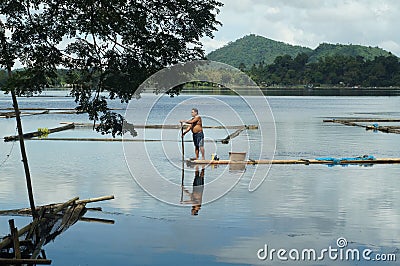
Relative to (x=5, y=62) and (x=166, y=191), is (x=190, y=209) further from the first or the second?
(x=5, y=62)

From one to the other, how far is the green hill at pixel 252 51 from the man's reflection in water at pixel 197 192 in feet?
382

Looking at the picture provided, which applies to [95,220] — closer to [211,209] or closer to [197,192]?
[211,209]

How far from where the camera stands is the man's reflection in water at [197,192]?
13.0m

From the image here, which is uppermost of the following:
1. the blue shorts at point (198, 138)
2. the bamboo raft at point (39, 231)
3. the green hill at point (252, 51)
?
the green hill at point (252, 51)

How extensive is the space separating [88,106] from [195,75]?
5.20 ft

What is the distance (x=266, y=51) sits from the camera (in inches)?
6417

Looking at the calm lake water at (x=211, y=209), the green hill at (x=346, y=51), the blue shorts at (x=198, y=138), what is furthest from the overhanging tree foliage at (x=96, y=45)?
the green hill at (x=346, y=51)

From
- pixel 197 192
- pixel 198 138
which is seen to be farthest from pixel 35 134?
pixel 197 192

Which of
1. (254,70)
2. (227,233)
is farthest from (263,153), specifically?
(254,70)

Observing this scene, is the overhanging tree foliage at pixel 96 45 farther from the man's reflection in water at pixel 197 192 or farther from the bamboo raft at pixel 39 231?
the man's reflection in water at pixel 197 192

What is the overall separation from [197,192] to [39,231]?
5091 mm

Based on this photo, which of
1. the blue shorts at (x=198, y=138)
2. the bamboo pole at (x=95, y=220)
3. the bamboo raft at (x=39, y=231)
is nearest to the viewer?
the bamboo raft at (x=39, y=231)

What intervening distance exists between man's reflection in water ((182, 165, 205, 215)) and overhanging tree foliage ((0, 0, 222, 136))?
4407 millimetres

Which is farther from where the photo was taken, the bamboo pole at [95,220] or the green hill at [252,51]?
the green hill at [252,51]
